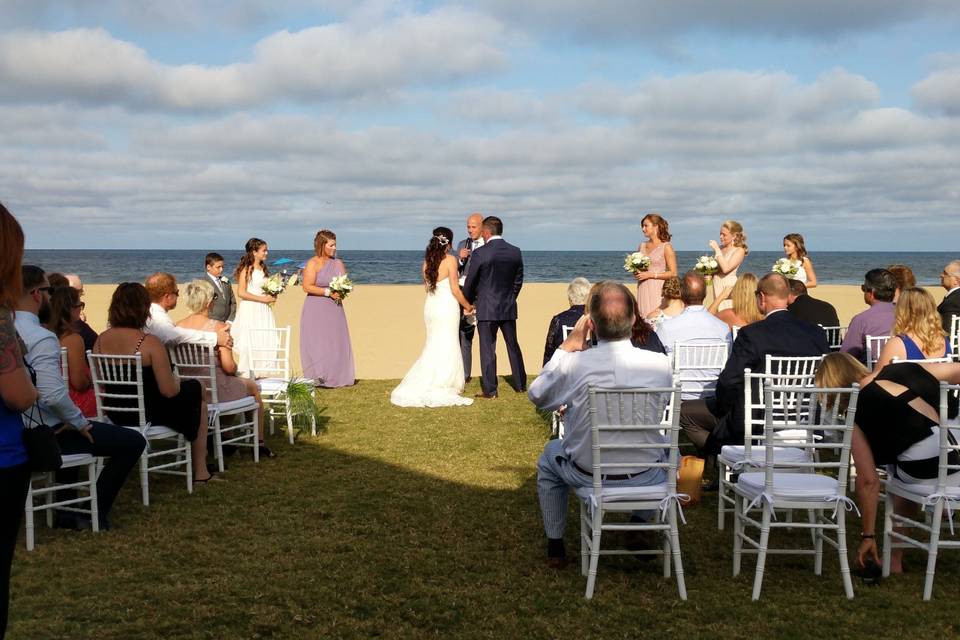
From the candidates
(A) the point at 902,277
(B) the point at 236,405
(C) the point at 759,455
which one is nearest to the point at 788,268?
(A) the point at 902,277

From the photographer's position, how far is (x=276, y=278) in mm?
10680

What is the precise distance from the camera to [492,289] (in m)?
10.8

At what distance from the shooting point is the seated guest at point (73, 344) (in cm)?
579

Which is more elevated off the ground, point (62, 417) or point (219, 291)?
point (219, 291)

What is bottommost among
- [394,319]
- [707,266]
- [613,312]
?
[394,319]

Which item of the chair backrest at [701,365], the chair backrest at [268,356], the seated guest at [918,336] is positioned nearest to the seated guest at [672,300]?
the chair backrest at [701,365]

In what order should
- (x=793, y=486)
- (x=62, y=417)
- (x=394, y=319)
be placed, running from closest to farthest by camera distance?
(x=62, y=417) → (x=793, y=486) → (x=394, y=319)

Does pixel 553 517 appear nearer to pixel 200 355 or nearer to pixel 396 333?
pixel 200 355

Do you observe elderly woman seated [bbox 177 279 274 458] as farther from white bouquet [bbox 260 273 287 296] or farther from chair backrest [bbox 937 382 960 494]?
chair backrest [bbox 937 382 960 494]

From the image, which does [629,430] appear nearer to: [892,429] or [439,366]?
[892,429]

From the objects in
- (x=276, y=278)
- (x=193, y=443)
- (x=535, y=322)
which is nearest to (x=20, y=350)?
(x=193, y=443)

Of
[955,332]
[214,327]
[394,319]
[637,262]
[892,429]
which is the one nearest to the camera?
[892,429]

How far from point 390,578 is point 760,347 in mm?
A: 2866

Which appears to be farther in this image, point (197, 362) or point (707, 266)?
point (707, 266)
